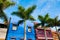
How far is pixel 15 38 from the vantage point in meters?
37.2

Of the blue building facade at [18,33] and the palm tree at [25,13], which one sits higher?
the palm tree at [25,13]

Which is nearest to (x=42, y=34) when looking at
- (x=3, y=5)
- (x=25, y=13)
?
(x=25, y=13)

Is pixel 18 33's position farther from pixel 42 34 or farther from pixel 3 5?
pixel 3 5

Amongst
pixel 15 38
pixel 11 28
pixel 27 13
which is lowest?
pixel 15 38

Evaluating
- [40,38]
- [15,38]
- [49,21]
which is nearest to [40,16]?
[49,21]

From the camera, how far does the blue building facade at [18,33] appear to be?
37172 mm

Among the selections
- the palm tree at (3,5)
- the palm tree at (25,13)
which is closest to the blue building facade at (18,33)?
the palm tree at (25,13)

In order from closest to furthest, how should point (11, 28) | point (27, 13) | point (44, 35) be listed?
1. point (27, 13)
2. point (11, 28)
3. point (44, 35)

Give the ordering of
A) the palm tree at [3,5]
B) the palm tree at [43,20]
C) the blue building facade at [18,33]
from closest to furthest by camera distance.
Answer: the palm tree at [3,5] → the blue building facade at [18,33] → the palm tree at [43,20]

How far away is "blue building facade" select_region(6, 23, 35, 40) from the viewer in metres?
37.2

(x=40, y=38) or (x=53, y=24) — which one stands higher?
(x=53, y=24)

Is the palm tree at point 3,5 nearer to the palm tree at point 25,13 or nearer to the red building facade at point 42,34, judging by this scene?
the palm tree at point 25,13

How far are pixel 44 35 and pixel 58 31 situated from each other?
12.6 ft

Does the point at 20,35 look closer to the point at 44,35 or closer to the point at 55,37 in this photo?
the point at 44,35
